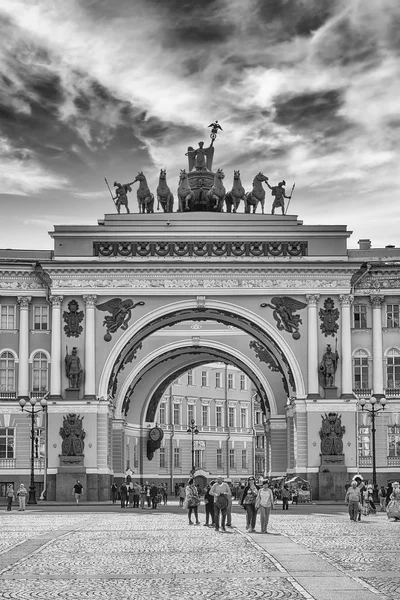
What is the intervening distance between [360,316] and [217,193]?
32.3ft

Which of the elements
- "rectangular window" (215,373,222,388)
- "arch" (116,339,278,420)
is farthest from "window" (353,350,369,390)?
"rectangular window" (215,373,222,388)

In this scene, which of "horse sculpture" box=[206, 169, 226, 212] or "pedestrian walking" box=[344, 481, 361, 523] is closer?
"pedestrian walking" box=[344, 481, 361, 523]

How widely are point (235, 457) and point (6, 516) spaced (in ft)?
234

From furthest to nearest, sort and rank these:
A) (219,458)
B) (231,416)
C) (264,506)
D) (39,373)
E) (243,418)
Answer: (243,418)
(231,416)
(219,458)
(39,373)
(264,506)

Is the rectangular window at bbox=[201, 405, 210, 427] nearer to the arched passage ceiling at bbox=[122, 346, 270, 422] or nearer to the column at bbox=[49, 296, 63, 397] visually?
the arched passage ceiling at bbox=[122, 346, 270, 422]

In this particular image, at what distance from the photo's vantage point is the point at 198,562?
2483 cm

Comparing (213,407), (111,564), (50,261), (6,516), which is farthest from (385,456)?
(213,407)

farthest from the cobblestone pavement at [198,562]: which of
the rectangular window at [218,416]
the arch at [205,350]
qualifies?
the rectangular window at [218,416]

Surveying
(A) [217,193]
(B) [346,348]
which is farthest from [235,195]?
(B) [346,348]

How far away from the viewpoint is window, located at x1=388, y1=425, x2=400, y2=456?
6488 centimetres

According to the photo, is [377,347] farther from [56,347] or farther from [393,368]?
[56,347]

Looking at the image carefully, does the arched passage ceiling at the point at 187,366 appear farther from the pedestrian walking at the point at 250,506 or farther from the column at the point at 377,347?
the pedestrian walking at the point at 250,506

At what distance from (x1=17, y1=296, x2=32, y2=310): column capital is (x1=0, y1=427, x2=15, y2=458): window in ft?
20.4

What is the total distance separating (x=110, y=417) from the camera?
2576 inches
